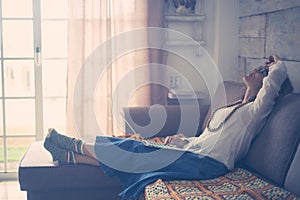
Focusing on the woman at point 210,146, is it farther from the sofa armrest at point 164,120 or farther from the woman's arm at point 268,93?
Result: the sofa armrest at point 164,120

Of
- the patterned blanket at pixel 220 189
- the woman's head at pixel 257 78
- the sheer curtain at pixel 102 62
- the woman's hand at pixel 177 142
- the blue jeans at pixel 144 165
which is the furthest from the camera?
the sheer curtain at pixel 102 62

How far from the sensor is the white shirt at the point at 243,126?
8.71 ft

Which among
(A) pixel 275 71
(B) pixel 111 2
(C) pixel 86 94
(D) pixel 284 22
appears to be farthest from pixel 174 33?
(A) pixel 275 71

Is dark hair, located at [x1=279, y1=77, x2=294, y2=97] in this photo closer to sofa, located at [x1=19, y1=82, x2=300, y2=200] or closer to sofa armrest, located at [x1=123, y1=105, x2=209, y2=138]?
sofa, located at [x1=19, y1=82, x2=300, y2=200]

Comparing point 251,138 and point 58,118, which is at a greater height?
point 251,138

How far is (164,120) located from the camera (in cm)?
362

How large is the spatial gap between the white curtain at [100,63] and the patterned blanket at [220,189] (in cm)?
163

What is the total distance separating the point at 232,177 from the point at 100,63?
1770mm

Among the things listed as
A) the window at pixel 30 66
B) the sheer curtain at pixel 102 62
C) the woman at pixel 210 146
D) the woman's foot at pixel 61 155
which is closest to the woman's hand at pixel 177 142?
the woman at pixel 210 146

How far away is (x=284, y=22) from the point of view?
3072mm

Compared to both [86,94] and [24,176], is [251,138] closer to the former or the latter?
[24,176]

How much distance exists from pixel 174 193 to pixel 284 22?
1.41 meters

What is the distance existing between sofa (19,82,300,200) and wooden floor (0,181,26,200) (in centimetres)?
59

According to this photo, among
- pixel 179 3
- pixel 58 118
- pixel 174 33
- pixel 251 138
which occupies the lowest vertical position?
pixel 58 118
